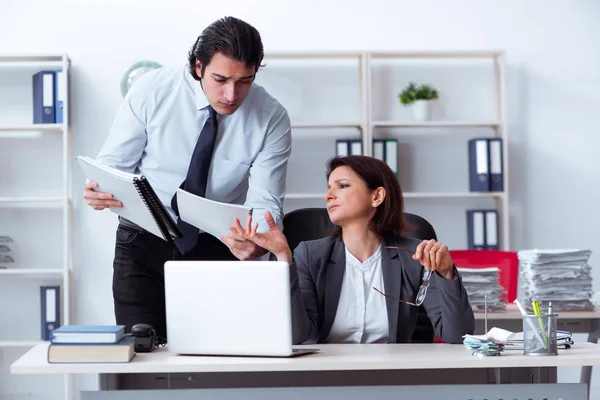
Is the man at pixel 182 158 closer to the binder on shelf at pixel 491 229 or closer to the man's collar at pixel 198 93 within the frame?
the man's collar at pixel 198 93

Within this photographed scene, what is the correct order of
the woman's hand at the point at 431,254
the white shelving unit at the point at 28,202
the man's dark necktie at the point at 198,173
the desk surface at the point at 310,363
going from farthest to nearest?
the white shelving unit at the point at 28,202, the man's dark necktie at the point at 198,173, the woman's hand at the point at 431,254, the desk surface at the point at 310,363

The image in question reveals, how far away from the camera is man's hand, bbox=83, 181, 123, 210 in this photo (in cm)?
229

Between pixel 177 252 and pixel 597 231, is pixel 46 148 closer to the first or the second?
pixel 177 252

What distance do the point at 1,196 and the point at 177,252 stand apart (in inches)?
92.2

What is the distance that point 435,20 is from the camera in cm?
452

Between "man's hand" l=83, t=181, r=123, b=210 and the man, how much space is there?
0.59ft

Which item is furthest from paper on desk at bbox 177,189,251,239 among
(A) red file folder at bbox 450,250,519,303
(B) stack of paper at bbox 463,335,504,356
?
(A) red file folder at bbox 450,250,519,303

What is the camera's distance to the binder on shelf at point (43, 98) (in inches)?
166

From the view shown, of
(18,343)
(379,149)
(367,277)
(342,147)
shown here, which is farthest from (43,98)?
(367,277)

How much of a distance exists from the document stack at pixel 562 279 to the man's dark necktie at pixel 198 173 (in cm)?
157

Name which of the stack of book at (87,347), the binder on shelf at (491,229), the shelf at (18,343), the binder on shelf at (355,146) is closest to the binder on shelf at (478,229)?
the binder on shelf at (491,229)

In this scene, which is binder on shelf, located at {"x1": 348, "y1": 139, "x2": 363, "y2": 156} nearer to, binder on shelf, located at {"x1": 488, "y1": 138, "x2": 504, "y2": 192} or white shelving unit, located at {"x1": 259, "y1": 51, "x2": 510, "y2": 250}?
white shelving unit, located at {"x1": 259, "y1": 51, "x2": 510, "y2": 250}

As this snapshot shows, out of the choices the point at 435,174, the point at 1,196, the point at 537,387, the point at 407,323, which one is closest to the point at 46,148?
the point at 1,196

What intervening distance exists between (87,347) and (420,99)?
3032 millimetres
